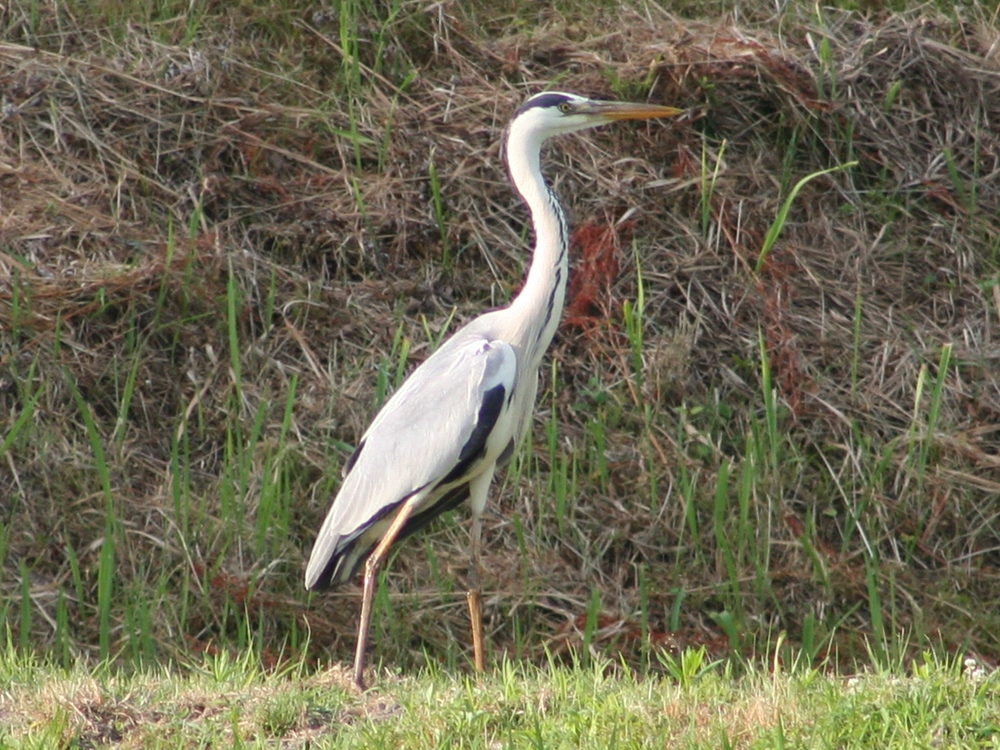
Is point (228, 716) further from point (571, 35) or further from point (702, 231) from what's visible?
point (571, 35)

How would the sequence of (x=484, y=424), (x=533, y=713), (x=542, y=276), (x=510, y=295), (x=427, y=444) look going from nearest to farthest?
(x=533, y=713), (x=484, y=424), (x=427, y=444), (x=542, y=276), (x=510, y=295)

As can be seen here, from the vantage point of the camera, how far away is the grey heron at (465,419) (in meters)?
5.01

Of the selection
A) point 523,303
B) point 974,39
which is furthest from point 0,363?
point 974,39

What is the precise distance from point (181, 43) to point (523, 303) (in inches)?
145

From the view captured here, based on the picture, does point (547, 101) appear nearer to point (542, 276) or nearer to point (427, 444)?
point (542, 276)

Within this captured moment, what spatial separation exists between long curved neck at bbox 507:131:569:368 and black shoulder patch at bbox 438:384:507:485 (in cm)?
27

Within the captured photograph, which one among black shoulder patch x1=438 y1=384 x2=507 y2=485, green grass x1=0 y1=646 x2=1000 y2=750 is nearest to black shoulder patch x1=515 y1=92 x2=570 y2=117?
black shoulder patch x1=438 y1=384 x2=507 y2=485

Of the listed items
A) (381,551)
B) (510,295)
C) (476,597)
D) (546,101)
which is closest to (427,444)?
(381,551)

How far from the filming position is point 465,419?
4984 millimetres

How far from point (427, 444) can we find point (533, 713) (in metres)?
1.55

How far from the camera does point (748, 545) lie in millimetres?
6773

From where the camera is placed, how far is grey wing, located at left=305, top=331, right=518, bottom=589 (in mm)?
4992

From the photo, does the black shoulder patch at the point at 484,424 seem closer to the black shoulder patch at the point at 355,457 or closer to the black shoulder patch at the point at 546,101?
the black shoulder patch at the point at 355,457

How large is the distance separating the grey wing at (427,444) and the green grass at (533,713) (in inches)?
43.9
